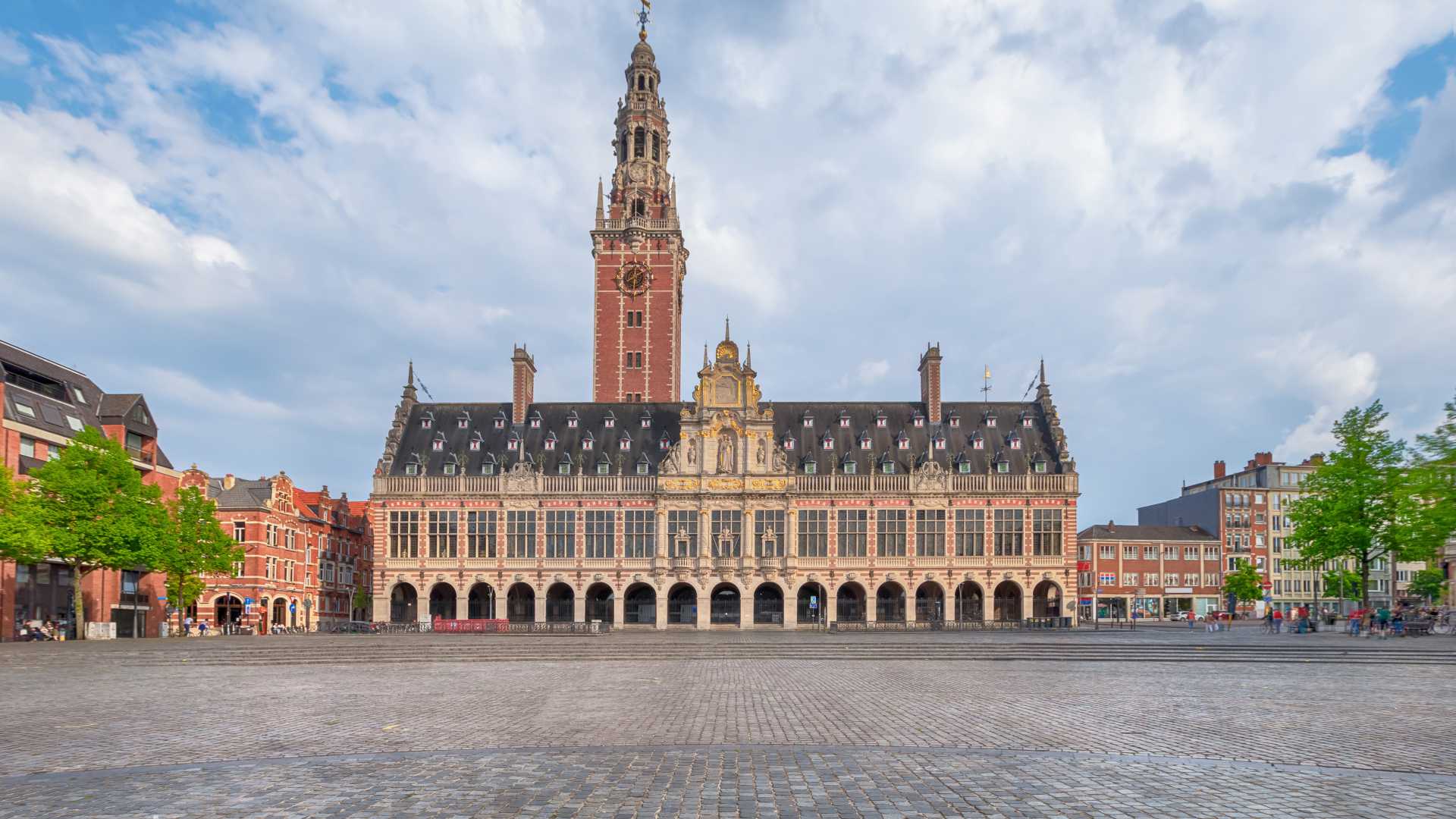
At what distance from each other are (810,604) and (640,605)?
38.3 feet

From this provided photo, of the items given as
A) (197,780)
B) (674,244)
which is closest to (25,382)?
(674,244)

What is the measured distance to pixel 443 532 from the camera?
248 ft

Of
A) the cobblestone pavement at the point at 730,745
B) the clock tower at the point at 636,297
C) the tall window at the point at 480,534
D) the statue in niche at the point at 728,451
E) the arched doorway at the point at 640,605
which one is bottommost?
the arched doorway at the point at 640,605

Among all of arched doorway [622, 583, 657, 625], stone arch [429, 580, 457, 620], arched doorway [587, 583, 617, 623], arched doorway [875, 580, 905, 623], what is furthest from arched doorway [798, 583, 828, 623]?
stone arch [429, 580, 457, 620]

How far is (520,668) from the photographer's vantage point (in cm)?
3462

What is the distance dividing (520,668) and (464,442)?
46215 millimetres

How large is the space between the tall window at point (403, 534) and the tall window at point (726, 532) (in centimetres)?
2016

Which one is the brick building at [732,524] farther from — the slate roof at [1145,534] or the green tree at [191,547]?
the slate roof at [1145,534]

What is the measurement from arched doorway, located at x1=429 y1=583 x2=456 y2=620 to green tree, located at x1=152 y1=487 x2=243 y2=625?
47.9 feet

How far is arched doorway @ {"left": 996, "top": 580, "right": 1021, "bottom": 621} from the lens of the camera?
7569 cm

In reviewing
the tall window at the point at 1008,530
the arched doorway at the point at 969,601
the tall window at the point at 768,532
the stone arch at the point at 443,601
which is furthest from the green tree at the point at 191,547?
the tall window at the point at 1008,530

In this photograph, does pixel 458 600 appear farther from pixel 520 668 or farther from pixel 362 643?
pixel 520 668

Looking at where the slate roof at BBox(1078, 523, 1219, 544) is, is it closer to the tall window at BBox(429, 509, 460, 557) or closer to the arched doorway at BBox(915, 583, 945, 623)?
the arched doorway at BBox(915, 583, 945, 623)

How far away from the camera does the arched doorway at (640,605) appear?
2972 inches
